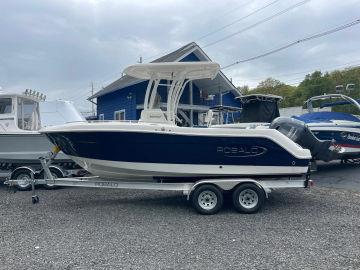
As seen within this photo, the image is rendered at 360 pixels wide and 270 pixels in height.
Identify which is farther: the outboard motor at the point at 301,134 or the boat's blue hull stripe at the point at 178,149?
the outboard motor at the point at 301,134

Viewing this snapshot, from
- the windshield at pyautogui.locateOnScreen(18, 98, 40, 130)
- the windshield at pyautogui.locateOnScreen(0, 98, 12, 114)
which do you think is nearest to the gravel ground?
the windshield at pyautogui.locateOnScreen(18, 98, 40, 130)

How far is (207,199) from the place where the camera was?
19.9 ft

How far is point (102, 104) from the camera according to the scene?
68.1ft

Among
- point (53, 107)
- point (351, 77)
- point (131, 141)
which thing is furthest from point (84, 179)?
point (351, 77)

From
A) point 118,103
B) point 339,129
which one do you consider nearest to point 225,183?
point 339,129

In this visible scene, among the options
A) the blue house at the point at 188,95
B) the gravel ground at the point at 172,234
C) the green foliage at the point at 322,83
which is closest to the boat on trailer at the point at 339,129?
the gravel ground at the point at 172,234

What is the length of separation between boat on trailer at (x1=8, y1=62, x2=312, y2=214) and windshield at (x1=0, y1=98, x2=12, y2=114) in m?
3.16

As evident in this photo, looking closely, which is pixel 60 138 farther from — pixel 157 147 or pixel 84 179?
pixel 157 147

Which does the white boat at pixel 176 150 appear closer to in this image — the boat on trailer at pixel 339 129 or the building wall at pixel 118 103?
the boat on trailer at pixel 339 129

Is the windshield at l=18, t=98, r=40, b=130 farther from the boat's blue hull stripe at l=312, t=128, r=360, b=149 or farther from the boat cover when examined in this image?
the boat's blue hull stripe at l=312, t=128, r=360, b=149

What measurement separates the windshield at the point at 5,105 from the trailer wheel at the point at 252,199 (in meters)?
6.14

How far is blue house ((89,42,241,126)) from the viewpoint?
16.2m

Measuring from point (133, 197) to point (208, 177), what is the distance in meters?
1.92

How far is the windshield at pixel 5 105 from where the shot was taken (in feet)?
28.8
